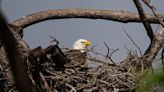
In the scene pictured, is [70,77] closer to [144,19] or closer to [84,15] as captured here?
[144,19]

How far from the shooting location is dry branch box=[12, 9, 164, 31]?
24.2ft

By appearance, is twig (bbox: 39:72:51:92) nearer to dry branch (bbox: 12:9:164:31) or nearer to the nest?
the nest

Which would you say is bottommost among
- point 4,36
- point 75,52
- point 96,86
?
point 96,86

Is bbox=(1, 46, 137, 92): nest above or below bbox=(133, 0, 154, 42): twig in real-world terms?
below

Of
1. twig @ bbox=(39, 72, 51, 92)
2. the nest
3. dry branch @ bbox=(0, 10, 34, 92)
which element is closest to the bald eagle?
the nest

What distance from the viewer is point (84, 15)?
7.57 meters

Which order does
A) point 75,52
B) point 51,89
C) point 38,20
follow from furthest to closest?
1. point 38,20
2. point 75,52
3. point 51,89

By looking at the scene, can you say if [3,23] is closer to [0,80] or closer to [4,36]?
[4,36]

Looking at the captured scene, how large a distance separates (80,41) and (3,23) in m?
8.21

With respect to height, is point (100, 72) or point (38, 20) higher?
point (38, 20)

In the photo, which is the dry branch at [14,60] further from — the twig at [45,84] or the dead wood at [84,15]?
the dead wood at [84,15]

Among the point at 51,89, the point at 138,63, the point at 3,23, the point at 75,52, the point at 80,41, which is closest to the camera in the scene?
the point at 3,23

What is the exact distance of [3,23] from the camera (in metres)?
0.93

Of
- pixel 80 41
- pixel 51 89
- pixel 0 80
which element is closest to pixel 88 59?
pixel 51 89
